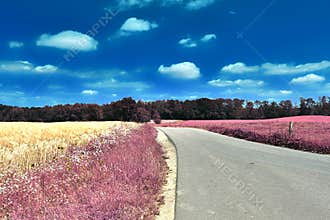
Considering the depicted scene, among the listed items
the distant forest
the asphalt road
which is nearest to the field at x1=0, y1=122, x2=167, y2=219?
the asphalt road

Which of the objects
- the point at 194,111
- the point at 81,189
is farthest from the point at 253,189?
the point at 194,111

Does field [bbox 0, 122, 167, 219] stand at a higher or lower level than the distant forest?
lower

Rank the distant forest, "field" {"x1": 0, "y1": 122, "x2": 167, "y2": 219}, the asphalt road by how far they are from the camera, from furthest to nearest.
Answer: the distant forest, the asphalt road, "field" {"x1": 0, "y1": 122, "x2": 167, "y2": 219}

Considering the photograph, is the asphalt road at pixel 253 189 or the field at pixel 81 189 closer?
the field at pixel 81 189

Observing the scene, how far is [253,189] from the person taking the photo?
6.12 m

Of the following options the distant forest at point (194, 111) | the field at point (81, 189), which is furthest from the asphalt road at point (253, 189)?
the distant forest at point (194, 111)

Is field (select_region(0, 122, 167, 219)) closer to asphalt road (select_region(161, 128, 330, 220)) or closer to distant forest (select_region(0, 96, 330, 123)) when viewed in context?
asphalt road (select_region(161, 128, 330, 220))

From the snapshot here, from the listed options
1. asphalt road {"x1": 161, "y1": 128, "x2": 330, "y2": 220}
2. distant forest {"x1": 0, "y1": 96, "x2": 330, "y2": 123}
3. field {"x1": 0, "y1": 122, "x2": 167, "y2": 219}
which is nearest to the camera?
field {"x1": 0, "y1": 122, "x2": 167, "y2": 219}

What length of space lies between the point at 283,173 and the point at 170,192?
11.8 feet

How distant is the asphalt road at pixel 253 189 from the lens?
15.5 feet

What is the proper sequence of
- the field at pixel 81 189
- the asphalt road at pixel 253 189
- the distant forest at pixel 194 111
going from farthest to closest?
1. the distant forest at pixel 194 111
2. the asphalt road at pixel 253 189
3. the field at pixel 81 189

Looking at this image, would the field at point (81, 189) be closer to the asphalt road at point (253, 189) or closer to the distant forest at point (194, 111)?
the asphalt road at point (253, 189)

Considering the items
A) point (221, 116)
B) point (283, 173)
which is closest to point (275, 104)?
point (221, 116)

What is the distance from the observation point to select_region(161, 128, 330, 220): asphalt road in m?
4.72
